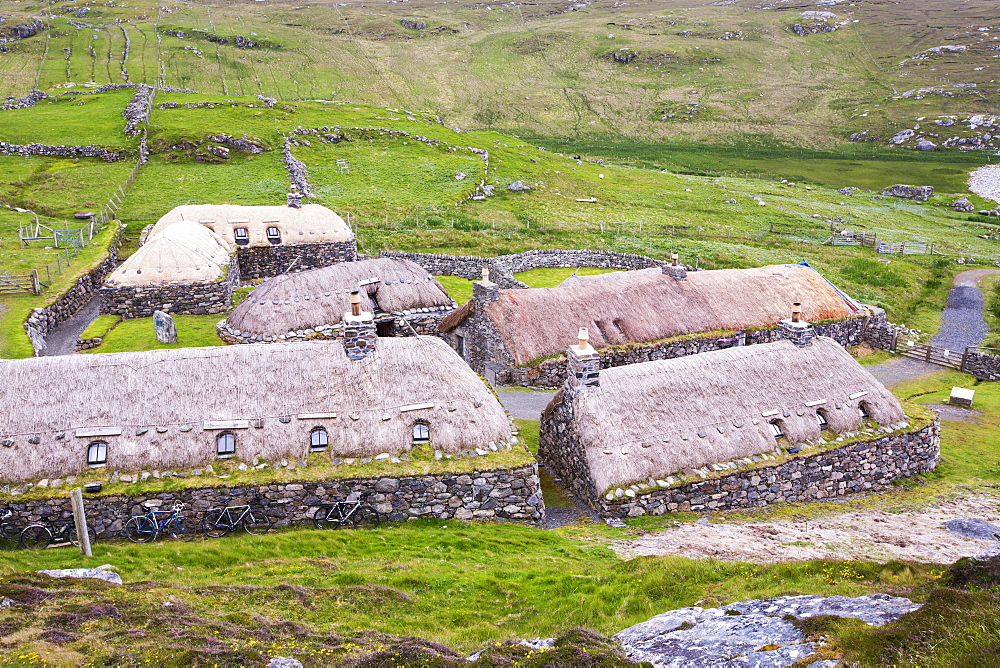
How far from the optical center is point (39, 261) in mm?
50062

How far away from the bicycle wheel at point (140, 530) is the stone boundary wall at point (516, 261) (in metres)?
37.3

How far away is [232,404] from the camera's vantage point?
21922 millimetres

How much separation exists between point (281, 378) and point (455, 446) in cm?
646

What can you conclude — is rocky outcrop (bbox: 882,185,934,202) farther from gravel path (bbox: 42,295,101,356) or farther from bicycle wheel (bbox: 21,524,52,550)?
bicycle wheel (bbox: 21,524,52,550)

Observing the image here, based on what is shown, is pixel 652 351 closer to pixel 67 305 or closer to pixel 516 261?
pixel 516 261

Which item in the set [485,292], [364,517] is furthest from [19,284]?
[364,517]

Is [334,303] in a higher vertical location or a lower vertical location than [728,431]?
higher

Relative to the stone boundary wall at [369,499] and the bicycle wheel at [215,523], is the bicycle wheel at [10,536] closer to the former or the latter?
the stone boundary wall at [369,499]

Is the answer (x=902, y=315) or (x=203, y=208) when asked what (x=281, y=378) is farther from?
(x=902, y=315)

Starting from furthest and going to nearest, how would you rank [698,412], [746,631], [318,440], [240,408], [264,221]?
[264,221]
[698,412]
[240,408]
[318,440]
[746,631]

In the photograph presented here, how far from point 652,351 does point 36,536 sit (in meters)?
30.6

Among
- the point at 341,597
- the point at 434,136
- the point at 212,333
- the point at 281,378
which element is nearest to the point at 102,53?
the point at 434,136

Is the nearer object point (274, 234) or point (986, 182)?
point (274, 234)

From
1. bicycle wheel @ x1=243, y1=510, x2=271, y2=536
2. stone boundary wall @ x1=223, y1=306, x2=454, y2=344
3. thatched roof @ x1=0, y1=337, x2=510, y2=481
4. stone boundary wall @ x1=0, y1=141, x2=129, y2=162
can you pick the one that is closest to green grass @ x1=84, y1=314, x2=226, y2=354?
stone boundary wall @ x1=223, y1=306, x2=454, y2=344
